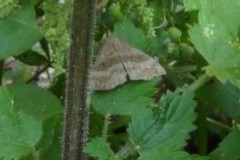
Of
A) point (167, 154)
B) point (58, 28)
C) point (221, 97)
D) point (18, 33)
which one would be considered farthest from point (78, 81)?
point (221, 97)

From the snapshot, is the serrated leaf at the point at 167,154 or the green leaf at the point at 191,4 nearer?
the green leaf at the point at 191,4

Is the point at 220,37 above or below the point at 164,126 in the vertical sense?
above

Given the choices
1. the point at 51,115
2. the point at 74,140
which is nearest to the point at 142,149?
the point at 74,140

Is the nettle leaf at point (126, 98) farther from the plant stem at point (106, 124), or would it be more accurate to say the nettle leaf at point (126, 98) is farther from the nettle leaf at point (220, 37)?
the nettle leaf at point (220, 37)

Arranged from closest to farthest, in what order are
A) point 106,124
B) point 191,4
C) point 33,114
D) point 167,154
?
point 191,4 → point 167,154 → point 106,124 → point 33,114

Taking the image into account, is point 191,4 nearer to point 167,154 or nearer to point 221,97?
point 167,154

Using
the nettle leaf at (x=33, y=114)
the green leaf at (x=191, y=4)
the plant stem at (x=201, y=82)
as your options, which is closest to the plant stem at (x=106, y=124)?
the nettle leaf at (x=33, y=114)

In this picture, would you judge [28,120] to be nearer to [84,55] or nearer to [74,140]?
[74,140]
